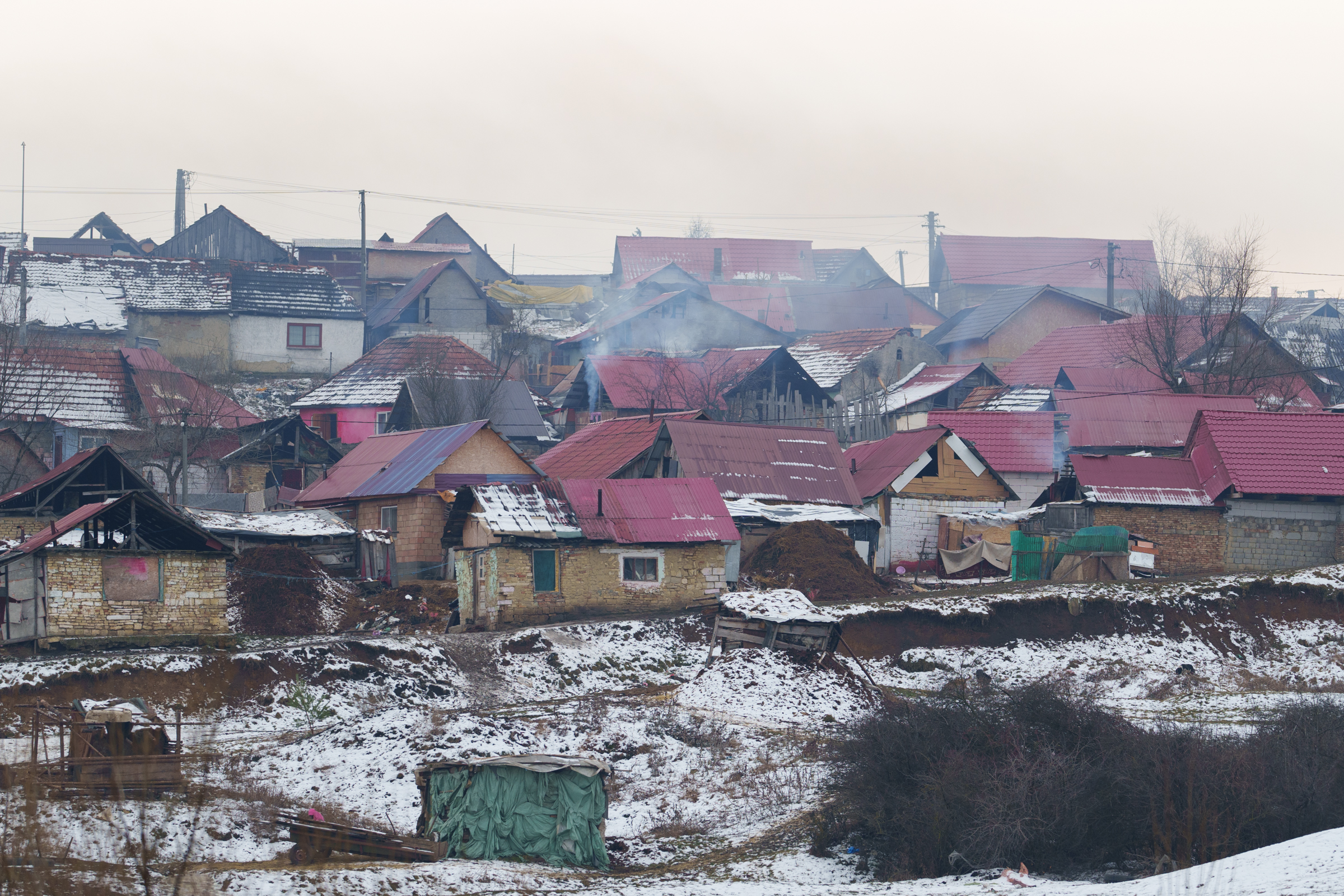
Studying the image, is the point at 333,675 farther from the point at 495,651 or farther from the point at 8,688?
the point at 8,688

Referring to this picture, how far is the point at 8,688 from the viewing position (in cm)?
2152

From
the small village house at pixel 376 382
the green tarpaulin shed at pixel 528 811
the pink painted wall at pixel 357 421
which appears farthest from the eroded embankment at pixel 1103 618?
the pink painted wall at pixel 357 421

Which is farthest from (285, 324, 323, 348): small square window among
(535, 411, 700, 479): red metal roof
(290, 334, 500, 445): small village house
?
(535, 411, 700, 479): red metal roof

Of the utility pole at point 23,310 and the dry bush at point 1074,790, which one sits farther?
the utility pole at point 23,310

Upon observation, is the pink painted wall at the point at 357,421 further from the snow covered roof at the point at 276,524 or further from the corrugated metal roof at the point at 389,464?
the snow covered roof at the point at 276,524

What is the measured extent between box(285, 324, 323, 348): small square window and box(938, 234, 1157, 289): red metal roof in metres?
35.2

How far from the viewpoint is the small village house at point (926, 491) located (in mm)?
37094

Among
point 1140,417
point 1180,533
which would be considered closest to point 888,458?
point 1180,533

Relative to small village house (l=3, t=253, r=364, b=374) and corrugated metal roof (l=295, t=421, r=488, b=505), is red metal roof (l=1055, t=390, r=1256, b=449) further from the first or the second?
small village house (l=3, t=253, r=364, b=374)

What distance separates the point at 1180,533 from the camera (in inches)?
1346

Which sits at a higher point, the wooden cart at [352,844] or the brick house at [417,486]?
the brick house at [417,486]

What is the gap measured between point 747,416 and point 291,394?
17528 mm

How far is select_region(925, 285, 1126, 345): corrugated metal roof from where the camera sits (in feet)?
194

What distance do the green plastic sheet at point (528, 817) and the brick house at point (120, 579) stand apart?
10.0 metres
